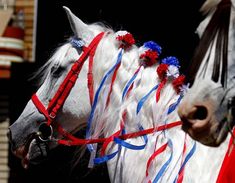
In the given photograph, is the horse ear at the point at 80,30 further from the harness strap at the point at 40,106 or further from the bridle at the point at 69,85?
the harness strap at the point at 40,106

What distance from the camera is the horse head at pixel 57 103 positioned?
407 cm

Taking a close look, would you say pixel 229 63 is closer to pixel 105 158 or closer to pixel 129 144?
pixel 129 144

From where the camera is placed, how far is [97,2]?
7.42 meters

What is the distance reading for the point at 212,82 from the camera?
8.43 ft

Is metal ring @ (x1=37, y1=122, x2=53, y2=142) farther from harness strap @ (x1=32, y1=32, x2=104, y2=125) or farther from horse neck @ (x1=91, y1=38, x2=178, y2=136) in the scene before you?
horse neck @ (x1=91, y1=38, x2=178, y2=136)

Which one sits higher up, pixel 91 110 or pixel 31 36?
pixel 91 110

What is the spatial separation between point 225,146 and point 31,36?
5236mm

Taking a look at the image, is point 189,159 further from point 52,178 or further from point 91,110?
point 52,178

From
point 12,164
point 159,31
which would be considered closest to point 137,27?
point 159,31

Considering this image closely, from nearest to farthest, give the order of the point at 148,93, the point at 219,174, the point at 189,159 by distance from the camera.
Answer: the point at 219,174, the point at 189,159, the point at 148,93

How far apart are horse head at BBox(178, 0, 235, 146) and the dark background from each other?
426cm

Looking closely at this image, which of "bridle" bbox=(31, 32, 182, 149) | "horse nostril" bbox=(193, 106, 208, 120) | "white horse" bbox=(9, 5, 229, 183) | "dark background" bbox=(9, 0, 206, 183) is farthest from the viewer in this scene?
"dark background" bbox=(9, 0, 206, 183)

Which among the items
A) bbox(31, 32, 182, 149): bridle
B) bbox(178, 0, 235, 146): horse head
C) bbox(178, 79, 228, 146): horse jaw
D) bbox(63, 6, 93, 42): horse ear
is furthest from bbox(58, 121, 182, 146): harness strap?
bbox(178, 79, 228, 146): horse jaw

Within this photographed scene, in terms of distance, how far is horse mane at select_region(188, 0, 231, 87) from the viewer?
8.52 feet
